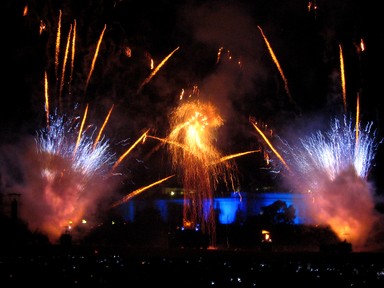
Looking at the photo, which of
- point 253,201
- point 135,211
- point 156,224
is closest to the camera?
point 156,224

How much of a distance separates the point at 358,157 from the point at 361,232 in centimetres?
414

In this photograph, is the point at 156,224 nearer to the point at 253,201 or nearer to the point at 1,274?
the point at 253,201

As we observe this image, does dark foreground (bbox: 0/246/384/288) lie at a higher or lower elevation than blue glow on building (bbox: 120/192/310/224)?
lower

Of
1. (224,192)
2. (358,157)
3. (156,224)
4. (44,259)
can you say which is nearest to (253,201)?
(224,192)

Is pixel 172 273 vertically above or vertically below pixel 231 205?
below

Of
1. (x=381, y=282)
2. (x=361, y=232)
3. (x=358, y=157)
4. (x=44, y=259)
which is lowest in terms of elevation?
(x=381, y=282)

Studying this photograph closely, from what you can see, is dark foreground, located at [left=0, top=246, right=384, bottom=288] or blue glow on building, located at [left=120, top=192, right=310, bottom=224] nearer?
dark foreground, located at [left=0, top=246, right=384, bottom=288]

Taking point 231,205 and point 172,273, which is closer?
point 172,273

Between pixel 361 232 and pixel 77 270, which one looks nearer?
pixel 77 270

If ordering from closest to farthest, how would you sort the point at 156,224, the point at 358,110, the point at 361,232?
the point at 358,110
the point at 361,232
the point at 156,224

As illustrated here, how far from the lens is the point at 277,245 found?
30219mm

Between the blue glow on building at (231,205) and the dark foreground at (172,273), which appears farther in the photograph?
the blue glow on building at (231,205)

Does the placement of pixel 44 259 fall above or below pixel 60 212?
below

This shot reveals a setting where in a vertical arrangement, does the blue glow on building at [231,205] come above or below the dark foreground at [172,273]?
above
